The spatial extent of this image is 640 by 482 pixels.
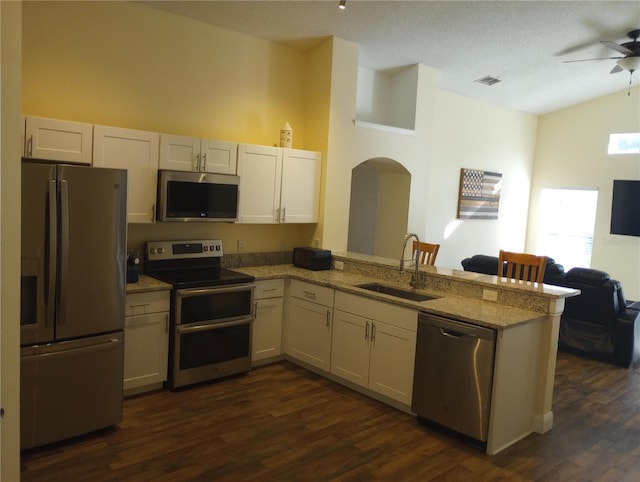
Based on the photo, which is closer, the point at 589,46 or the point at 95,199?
the point at 95,199

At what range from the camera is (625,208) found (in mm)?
7348

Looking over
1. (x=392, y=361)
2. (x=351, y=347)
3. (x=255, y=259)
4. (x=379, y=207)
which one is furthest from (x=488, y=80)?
(x=392, y=361)

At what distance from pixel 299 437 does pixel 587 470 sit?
182cm

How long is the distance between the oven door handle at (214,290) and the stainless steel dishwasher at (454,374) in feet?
4.98

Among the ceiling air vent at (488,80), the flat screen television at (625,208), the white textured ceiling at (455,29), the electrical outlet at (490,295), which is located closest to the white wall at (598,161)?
the flat screen television at (625,208)

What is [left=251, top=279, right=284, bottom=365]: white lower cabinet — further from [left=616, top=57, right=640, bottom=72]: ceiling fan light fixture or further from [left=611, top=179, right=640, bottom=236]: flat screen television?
[left=611, top=179, right=640, bottom=236]: flat screen television

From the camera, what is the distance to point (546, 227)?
336 inches

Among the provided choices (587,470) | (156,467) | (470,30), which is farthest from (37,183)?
(470,30)

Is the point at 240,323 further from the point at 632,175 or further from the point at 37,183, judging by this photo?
the point at 632,175

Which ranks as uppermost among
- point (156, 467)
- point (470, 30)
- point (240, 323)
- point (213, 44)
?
point (470, 30)

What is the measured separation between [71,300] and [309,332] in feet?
6.81

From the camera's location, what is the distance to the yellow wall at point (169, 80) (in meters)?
3.68

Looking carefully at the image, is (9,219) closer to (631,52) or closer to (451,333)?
(451,333)

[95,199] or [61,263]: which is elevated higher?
[95,199]
